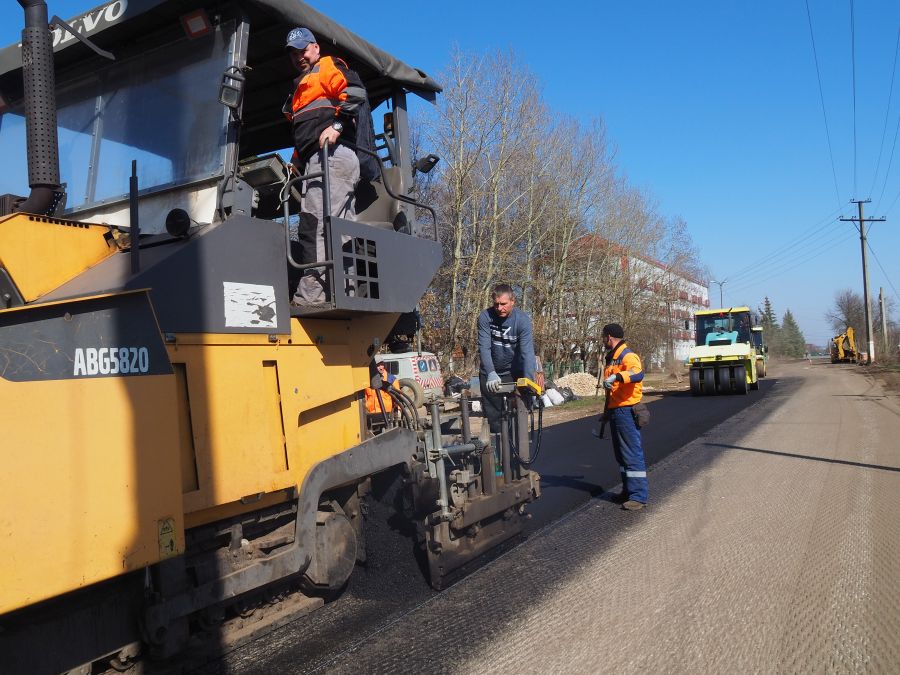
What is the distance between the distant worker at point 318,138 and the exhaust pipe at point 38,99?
44.3 inches

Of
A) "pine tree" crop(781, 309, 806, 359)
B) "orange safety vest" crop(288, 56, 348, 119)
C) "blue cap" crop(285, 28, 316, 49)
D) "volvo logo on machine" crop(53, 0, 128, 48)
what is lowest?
"pine tree" crop(781, 309, 806, 359)

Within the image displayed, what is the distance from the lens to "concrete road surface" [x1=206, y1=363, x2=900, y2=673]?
3287mm

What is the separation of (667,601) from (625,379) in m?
2.67

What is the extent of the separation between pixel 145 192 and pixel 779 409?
1515 cm

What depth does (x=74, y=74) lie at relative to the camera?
12.7ft

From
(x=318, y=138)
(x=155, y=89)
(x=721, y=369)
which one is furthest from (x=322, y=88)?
(x=721, y=369)

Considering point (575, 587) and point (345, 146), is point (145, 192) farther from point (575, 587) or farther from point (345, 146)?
point (575, 587)

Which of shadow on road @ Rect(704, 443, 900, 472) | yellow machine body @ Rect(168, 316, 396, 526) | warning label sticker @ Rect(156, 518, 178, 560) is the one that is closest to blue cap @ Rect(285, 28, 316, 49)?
yellow machine body @ Rect(168, 316, 396, 526)

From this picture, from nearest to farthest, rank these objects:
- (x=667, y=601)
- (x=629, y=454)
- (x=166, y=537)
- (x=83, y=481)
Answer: (x=83, y=481), (x=166, y=537), (x=667, y=601), (x=629, y=454)

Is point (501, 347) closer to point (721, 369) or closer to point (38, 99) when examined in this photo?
point (38, 99)

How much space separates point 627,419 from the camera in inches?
252

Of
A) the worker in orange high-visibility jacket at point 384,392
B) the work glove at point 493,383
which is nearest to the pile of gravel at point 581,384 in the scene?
the work glove at point 493,383

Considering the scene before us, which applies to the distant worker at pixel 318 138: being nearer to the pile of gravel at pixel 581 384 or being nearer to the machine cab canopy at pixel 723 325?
the pile of gravel at pixel 581 384

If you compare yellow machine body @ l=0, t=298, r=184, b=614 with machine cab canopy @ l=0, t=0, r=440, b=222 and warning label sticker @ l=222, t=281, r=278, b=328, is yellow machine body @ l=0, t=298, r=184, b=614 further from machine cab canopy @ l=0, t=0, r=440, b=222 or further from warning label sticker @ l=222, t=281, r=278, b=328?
machine cab canopy @ l=0, t=0, r=440, b=222
